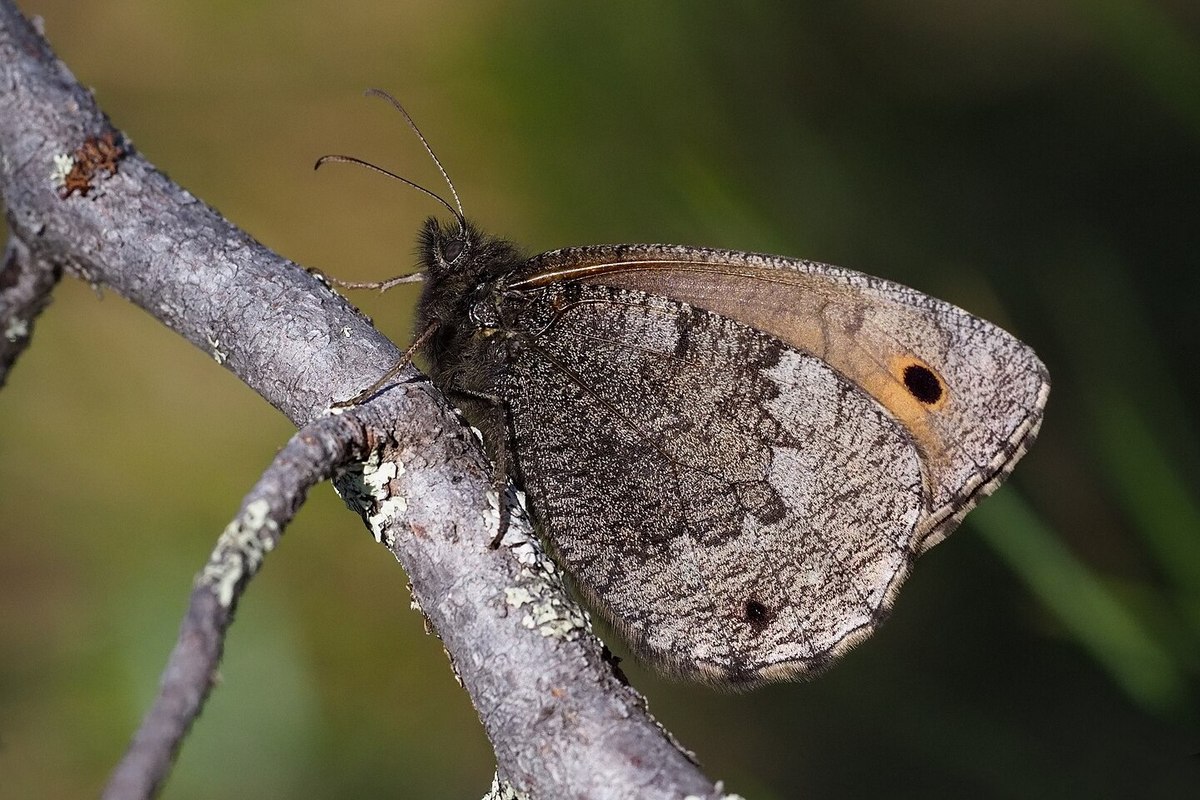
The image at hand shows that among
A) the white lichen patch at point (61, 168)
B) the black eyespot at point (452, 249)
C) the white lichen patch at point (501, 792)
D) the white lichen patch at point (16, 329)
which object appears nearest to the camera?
the white lichen patch at point (501, 792)

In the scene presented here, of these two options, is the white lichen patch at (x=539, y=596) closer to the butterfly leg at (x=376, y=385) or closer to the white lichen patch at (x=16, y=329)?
the butterfly leg at (x=376, y=385)

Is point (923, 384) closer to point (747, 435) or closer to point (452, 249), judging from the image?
point (747, 435)

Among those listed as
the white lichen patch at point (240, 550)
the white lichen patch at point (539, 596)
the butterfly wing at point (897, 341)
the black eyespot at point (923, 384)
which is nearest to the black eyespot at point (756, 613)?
the butterfly wing at point (897, 341)

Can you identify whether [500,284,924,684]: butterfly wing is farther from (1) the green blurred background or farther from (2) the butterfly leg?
(2) the butterfly leg

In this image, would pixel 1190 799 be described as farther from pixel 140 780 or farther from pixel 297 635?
pixel 297 635

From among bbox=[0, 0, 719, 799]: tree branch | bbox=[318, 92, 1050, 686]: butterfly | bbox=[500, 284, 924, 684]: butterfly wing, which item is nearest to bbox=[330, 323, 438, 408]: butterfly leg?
bbox=[0, 0, 719, 799]: tree branch

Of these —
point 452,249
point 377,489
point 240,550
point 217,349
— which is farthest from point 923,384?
point 240,550
